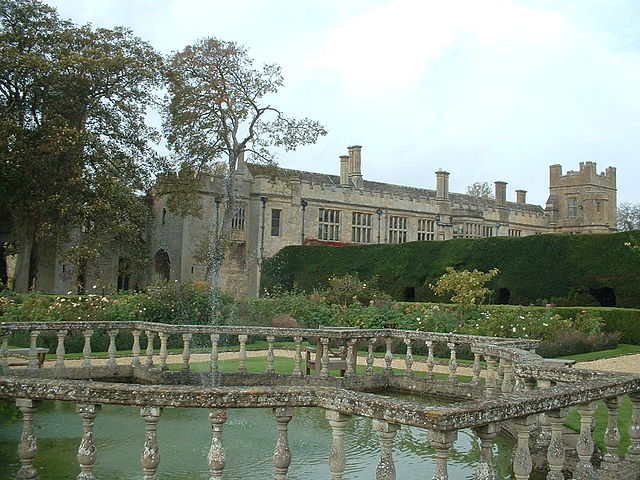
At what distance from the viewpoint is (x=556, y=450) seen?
427 cm

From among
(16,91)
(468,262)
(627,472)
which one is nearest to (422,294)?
(468,262)

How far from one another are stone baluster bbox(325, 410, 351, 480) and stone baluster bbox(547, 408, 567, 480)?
4.49 ft

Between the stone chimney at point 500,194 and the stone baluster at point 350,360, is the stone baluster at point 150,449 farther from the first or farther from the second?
the stone chimney at point 500,194

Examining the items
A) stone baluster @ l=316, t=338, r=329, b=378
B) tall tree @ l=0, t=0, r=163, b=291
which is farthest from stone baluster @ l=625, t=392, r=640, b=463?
tall tree @ l=0, t=0, r=163, b=291

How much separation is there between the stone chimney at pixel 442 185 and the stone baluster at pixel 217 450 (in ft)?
128

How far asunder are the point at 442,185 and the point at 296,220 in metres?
10.9

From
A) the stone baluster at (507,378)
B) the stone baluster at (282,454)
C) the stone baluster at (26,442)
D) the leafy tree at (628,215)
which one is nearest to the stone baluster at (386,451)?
the stone baluster at (282,454)

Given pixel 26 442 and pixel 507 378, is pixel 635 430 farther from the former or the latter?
pixel 26 442

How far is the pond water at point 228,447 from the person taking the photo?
238 inches

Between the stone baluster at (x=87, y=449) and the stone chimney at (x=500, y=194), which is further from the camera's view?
the stone chimney at (x=500, y=194)

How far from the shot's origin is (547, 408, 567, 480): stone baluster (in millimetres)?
4246

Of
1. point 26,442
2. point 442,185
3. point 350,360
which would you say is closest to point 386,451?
point 26,442

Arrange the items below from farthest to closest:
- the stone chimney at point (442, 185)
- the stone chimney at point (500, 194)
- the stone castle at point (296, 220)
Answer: the stone chimney at point (500, 194), the stone chimney at point (442, 185), the stone castle at point (296, 220)

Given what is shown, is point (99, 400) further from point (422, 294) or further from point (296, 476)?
point (422, 294)
